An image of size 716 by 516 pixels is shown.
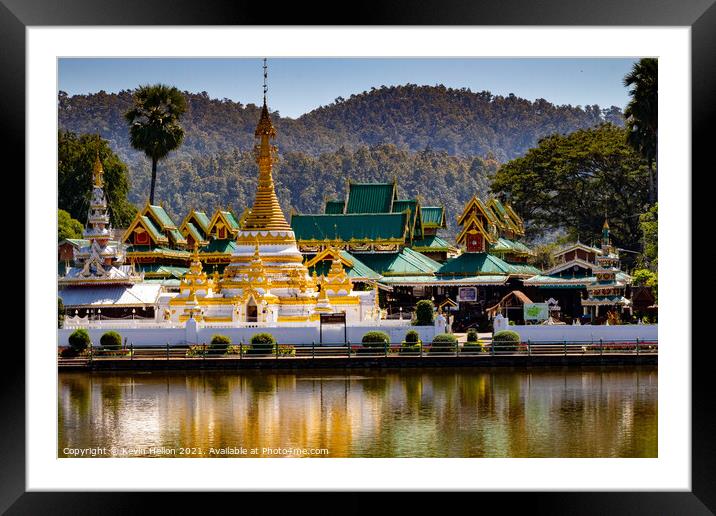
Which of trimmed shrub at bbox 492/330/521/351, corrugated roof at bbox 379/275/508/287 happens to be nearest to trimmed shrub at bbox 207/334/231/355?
trimmed shrub at bbox 492/330/521/351

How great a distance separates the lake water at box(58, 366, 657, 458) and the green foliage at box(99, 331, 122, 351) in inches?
46.0

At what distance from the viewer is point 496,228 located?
45.7 metres

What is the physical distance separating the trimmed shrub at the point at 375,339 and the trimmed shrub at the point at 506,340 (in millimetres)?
2586

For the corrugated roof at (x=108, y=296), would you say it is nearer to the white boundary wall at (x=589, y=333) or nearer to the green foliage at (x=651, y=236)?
the white boundary wall at (x=589, y=333)

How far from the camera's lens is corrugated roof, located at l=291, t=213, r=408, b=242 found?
43.2 meters

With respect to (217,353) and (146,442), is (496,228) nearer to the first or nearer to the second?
(217,353)

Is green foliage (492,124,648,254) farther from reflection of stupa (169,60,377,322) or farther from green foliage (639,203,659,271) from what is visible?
reflection of stupa (169,60,377,322)

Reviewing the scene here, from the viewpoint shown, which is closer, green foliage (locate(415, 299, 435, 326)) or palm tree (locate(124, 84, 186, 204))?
green foliage (locate(415, 299, 435, 326))

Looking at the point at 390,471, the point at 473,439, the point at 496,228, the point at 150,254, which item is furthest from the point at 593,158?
the point at 390,471

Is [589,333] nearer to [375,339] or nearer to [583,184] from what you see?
[375,339]

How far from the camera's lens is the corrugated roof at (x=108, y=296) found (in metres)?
35.9

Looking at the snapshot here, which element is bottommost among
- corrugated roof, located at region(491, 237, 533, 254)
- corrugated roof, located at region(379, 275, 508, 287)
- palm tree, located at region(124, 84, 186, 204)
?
corrugated roof, located at region(379, 275, 508, 287)
